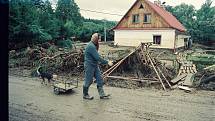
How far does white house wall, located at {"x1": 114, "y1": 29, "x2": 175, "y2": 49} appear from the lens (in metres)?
28.4

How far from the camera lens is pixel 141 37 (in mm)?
30484

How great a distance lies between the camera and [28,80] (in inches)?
395

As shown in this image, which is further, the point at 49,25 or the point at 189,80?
the point at 49,25

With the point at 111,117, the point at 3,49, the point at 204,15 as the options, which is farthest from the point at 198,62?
the point at 204,15

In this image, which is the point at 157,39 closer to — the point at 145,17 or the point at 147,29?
the point at 147,29

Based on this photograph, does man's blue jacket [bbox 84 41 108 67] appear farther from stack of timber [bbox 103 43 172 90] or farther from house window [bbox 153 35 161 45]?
house window [bbox 153 35 161 45]


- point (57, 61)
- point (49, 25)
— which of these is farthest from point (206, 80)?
point (49, 25)

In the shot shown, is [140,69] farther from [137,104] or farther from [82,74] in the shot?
[137,104]

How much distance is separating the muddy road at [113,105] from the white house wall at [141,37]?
20572 mm

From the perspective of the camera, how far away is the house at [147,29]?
28586 mm

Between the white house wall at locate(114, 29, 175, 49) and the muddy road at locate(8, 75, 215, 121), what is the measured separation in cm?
2057

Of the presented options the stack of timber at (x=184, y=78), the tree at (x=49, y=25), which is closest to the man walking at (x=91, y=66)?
the stack of timber at (x=184, y=78)

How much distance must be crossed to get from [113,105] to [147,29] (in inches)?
952

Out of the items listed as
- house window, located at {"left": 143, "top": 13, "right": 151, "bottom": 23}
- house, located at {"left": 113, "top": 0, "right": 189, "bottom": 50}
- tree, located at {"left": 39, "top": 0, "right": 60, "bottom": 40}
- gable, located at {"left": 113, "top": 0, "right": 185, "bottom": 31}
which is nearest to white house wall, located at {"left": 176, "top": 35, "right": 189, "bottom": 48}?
house, located at {"left": 113, "top": 0, "right": 189, "bottom": 50}
